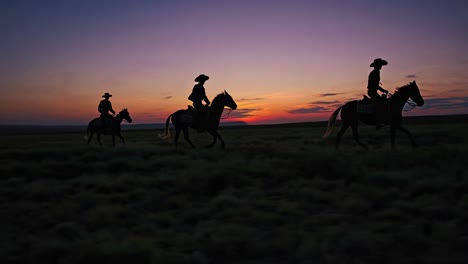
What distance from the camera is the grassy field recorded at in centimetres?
365

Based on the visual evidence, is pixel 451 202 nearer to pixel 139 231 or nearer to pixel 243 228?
pixel 243 228

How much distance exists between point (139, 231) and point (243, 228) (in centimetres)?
142

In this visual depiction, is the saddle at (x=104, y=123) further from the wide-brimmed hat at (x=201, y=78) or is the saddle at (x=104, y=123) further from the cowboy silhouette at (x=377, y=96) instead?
the cowboy silhouette at (x=377, y=96)

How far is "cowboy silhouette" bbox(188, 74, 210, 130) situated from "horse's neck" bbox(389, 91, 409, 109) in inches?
278

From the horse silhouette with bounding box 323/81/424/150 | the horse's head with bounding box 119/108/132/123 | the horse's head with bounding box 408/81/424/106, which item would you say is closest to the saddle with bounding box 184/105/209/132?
the horse's head with bounding box 119/108/132/123

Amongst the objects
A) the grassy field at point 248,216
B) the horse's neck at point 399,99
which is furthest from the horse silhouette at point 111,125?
the horse's neck at point 399,99

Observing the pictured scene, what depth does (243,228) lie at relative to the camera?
4.37 m

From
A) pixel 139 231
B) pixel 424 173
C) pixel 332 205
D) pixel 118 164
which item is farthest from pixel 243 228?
pixel 118 164

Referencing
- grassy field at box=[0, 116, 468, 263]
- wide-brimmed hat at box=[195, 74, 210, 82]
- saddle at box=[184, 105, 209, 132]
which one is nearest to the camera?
grassy field at box=[0, 116, 468, 263]

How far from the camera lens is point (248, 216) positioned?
200 inches

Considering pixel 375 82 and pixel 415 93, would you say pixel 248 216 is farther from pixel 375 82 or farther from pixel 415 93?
pixel 415 93

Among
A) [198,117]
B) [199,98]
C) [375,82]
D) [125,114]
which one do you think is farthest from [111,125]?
[375,82]

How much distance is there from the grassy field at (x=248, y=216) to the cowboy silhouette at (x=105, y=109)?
27.1ft

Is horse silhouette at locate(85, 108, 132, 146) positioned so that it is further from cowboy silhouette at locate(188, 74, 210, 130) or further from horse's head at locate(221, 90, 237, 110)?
horse's head at locate(221, 90, 237, 110)
